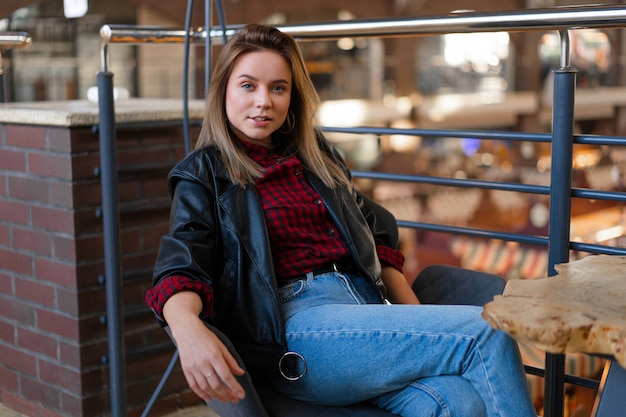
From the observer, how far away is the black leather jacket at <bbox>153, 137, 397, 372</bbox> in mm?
1511

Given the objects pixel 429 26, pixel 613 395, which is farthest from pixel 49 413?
pixel 613 395

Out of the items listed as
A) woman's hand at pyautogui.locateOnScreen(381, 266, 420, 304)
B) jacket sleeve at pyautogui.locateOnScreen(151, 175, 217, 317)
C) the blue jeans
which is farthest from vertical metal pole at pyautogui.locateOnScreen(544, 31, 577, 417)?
jacket sleeve at pyautogui.locateOnScreen(151, 175, 217, 317)

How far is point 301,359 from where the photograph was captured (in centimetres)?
149

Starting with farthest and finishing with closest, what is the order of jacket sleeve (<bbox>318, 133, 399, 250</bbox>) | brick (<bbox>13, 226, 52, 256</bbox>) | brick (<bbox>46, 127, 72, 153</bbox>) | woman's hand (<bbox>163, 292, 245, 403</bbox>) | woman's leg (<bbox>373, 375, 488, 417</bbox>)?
brick (<bbox>13, 226, 52, 256</bbox>), brick (<bbox>46, 127, 72, 153</bbox>), jacket sleeve (<bbox>318, 133, 399, 250</bbox>), woman's leg (<bbox>373, 375, 488, 417</bbox>), woman's hand (<bbox>163, 292, 245, 403</bbox>)

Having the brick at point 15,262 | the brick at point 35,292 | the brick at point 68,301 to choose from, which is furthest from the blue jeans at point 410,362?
the brick at point 15,262

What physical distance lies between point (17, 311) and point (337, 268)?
50.4 inches

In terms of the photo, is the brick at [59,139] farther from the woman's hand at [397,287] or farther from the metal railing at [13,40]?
the woman's hand at [397,287]

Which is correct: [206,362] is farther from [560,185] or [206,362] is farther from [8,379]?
[8,379]

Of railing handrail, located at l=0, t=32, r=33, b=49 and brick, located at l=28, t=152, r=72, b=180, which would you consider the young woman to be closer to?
brick, located at l=28, t=152, r=72, b=180

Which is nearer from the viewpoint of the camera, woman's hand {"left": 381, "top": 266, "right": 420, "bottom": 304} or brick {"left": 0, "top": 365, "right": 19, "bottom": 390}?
woman's hand {"left": 381, "top": 266, "right": 420, "bottom": 304}

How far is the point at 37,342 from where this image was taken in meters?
2.47

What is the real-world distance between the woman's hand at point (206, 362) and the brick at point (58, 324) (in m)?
1.08

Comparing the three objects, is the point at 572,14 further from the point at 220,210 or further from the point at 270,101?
the point at 220,210

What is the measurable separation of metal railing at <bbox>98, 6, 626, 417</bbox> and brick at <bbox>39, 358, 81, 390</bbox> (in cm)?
24
